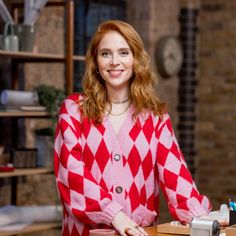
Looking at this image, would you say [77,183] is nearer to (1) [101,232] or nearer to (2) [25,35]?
(1) [101,232]

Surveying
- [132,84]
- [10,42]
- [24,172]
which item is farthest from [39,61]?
[132,84]

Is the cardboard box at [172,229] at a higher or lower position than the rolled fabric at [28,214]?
higher

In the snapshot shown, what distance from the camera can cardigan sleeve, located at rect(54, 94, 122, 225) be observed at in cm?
261

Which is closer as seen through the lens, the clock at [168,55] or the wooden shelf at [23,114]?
the wooden shelf at [23,114]

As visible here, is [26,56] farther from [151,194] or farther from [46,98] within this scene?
[151,194]

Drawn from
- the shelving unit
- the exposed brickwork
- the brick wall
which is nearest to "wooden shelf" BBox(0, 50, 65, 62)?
the shelving unit

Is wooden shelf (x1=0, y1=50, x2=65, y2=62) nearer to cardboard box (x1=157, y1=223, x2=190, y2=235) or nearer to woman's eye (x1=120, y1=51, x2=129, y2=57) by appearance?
woman's eye (x1=120, y1=51, x2=129, y2=57)

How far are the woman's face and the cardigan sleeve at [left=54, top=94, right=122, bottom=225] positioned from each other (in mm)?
169

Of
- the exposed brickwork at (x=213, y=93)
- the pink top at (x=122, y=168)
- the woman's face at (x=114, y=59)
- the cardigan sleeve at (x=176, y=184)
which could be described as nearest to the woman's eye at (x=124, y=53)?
the woman's face at (x=114, y=59)

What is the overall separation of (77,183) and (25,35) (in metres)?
2.26

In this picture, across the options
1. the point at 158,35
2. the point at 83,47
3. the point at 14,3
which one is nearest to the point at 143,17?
the point at 158,35

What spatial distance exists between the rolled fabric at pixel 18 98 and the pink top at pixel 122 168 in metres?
1.94

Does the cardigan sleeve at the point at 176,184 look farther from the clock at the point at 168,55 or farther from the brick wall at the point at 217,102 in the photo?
the brick wall at the point at 217,102

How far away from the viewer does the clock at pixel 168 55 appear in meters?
6.38
